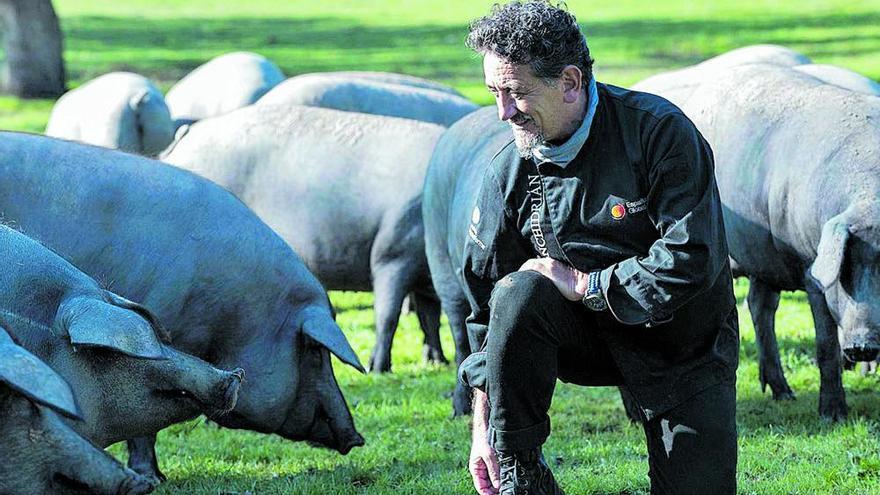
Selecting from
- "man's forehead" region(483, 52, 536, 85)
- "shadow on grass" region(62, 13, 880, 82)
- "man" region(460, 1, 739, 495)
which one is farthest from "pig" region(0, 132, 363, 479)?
"shadow on grass" region(62, 13, 880, 82)

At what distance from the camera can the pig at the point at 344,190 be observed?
390 inches

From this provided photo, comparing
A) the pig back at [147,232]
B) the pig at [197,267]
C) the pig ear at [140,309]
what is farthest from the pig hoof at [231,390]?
the pig back at [147,232]

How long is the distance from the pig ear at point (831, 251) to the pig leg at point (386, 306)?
9.99ft

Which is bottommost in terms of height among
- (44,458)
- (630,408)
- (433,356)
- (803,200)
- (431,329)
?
(433,356)

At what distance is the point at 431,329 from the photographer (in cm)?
1025

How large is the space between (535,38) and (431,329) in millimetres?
5616

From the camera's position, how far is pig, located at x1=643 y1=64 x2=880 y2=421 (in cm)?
757

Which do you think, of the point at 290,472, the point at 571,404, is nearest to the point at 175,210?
the point at 290,472

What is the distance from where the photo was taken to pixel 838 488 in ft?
21.7

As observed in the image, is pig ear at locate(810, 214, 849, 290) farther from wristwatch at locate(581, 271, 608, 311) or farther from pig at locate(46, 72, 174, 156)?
pig at locate(46, 72, 174, 156)

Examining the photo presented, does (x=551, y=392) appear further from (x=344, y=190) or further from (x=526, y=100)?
(x=344, y=190)

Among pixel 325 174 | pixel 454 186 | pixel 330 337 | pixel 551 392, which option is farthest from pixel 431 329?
pixel 551 392

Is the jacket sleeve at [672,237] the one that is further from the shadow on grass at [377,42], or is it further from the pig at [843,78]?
the shadow on grass at [377,42]

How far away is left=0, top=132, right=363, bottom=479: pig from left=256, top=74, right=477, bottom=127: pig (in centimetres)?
520
